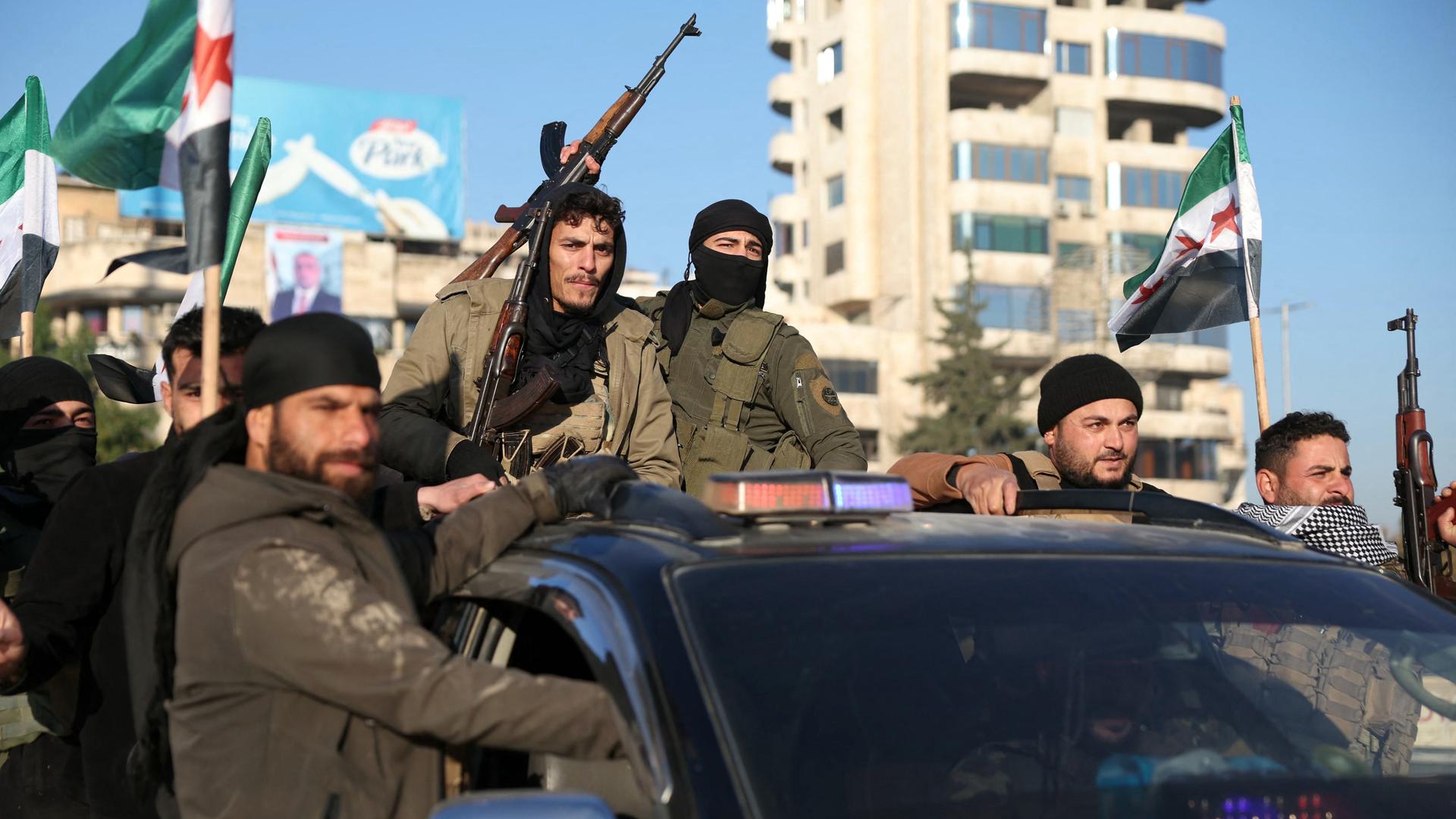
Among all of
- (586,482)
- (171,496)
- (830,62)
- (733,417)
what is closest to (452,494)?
(586,482)

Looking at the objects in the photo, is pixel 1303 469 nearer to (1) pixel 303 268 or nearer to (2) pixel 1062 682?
(2) pixel 1062 682

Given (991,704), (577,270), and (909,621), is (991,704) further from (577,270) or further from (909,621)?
(577,270)

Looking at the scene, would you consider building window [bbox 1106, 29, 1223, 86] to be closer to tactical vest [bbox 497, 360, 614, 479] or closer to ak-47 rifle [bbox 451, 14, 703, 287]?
ak-47 rifle [bbox 451, 14, 703, 287]

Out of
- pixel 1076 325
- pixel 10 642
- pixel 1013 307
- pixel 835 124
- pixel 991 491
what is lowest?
pixel 10 642

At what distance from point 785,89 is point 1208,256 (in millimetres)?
53339

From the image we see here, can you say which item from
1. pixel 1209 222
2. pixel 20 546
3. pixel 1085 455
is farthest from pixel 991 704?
pixel 1209 222

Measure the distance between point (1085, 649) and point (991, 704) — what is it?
0.60ft

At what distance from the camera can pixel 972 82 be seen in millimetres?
55281

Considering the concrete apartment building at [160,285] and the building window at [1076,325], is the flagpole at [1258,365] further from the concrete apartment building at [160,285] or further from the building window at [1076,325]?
the building window at [1076,325]

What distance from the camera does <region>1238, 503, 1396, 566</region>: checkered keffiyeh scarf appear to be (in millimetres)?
4402

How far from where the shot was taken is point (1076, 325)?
53500 mm

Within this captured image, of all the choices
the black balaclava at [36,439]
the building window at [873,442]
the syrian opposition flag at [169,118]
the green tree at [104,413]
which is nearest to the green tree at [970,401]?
the building window at [873,442]

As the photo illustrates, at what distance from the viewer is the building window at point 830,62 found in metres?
56.0

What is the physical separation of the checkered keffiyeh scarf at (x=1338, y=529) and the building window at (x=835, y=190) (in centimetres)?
5200
